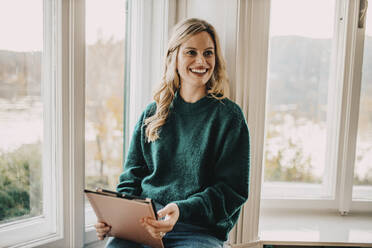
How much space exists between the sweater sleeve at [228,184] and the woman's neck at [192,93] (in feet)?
0.60

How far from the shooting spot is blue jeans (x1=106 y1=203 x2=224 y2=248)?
Result: 1028 millimetres

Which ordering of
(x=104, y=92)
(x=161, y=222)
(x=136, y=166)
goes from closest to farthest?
(x=161, y=222) → (x=136, y=166) → (x=104, y=92)

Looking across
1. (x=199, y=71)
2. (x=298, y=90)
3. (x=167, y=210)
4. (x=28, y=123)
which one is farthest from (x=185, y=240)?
(x=298, y=90)

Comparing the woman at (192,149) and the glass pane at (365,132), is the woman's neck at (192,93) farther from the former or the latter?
the glass pane at (365,132)

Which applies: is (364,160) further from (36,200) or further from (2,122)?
(2,122)

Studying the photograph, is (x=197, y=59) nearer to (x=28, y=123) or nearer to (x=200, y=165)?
(x=200, y=165)

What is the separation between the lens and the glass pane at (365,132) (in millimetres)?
1644

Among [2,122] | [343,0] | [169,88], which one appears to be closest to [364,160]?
[343,0]

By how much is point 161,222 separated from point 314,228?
95 cm

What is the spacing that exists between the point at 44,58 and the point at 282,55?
117cm

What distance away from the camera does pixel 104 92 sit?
145 cm

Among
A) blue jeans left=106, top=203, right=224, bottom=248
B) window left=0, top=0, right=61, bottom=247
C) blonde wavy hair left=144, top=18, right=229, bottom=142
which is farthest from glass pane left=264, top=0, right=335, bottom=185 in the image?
window left=0, top=0, right=61, bottom=247

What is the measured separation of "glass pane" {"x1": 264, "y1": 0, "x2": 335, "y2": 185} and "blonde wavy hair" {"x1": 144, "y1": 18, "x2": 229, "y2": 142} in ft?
1.83

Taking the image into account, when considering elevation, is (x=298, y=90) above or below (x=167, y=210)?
above
